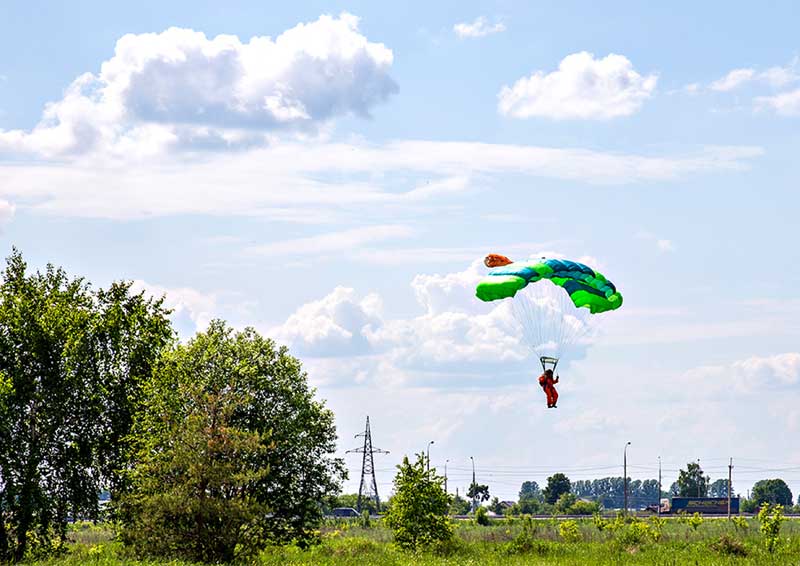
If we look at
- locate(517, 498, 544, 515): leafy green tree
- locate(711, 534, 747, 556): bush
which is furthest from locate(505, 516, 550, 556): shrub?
locate(517, 498, 544, 515): leafy green tree

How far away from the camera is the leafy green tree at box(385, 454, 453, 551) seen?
5756 centimetres

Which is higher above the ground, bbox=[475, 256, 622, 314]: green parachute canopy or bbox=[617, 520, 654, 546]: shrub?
bbox=[475, 256, 622, 314]: green parachute canopy

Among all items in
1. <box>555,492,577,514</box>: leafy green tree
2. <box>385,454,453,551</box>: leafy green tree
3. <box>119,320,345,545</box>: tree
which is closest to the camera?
<box>119,320,345,545</box>: tree

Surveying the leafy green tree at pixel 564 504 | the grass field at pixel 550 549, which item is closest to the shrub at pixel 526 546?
the grass field at pixel 550 549

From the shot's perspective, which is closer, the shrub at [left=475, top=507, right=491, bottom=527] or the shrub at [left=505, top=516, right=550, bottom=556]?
the shrub at [left=505, top=516, right=550, bottom=556]

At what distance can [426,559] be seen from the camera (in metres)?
53.5

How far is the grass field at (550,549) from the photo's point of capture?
51.9 metres

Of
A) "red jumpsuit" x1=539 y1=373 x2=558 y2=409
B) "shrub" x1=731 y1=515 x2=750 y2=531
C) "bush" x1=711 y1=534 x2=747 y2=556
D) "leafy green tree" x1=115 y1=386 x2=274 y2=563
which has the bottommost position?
"bush" x1=711 y1=534 x2=747 y2=556

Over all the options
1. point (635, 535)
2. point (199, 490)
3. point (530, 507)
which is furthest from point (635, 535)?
point (530, 507)

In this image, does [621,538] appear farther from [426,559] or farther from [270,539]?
[270,539]

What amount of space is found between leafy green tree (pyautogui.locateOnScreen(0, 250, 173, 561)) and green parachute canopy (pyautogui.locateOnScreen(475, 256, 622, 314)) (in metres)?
17.4

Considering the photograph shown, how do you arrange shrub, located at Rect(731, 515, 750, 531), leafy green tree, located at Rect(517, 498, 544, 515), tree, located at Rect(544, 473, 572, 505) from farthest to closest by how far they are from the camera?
tree, located at Rect(544, 473, 572, 505) → leafy green tree, located at Rect(517, 498, 544, 515) → shrub, located at Rect(731, 515, 750, 531)

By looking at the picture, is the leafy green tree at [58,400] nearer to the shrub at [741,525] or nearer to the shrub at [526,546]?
Result: the shrub at [526,546]

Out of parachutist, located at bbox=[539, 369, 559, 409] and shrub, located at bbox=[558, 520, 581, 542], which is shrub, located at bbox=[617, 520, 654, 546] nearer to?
shrub, located at bbox=[558, 520, 581, 542]
